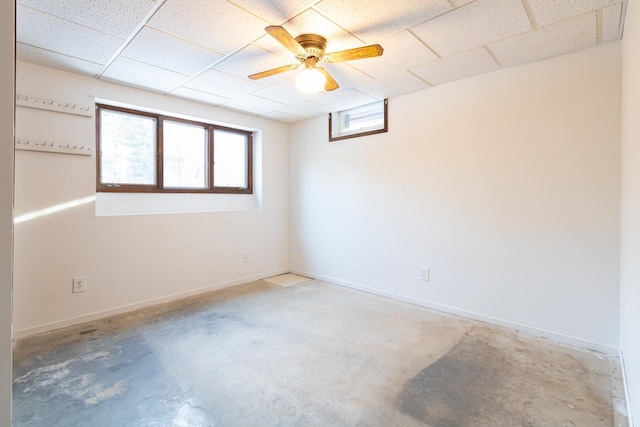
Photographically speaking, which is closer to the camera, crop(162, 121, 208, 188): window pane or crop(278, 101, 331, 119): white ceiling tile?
crop(162, 121, 208, 188): window pane

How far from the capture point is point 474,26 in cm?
210

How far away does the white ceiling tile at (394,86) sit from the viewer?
2.95 m

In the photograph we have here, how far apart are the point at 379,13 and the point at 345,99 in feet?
5.39

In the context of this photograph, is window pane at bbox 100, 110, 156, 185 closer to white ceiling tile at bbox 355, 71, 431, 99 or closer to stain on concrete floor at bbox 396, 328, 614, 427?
white ceiling tile at bbox 355, 71, 431, 99

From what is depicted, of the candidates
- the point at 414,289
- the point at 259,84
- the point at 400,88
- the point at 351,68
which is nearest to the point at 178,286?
the point at 259,84

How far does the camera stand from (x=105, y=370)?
206 centimetres

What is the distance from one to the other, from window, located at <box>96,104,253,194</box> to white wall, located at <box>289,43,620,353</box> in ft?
5.03

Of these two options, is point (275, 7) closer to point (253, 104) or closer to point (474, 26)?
point (474, 26)

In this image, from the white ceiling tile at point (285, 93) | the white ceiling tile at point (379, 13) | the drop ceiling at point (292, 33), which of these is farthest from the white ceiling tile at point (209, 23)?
the white ceiling tile at point (285, 93)

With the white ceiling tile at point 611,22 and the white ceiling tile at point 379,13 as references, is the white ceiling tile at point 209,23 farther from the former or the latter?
the white ceiling tile at point 611,22

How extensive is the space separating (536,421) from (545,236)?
4.97 ft

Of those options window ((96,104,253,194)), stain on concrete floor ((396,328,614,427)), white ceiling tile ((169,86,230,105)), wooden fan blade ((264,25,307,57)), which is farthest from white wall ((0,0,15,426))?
window ((96,104,253,194))

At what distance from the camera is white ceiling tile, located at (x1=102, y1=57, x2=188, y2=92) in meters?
2.67

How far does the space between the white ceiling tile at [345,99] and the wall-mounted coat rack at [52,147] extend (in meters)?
2.41
